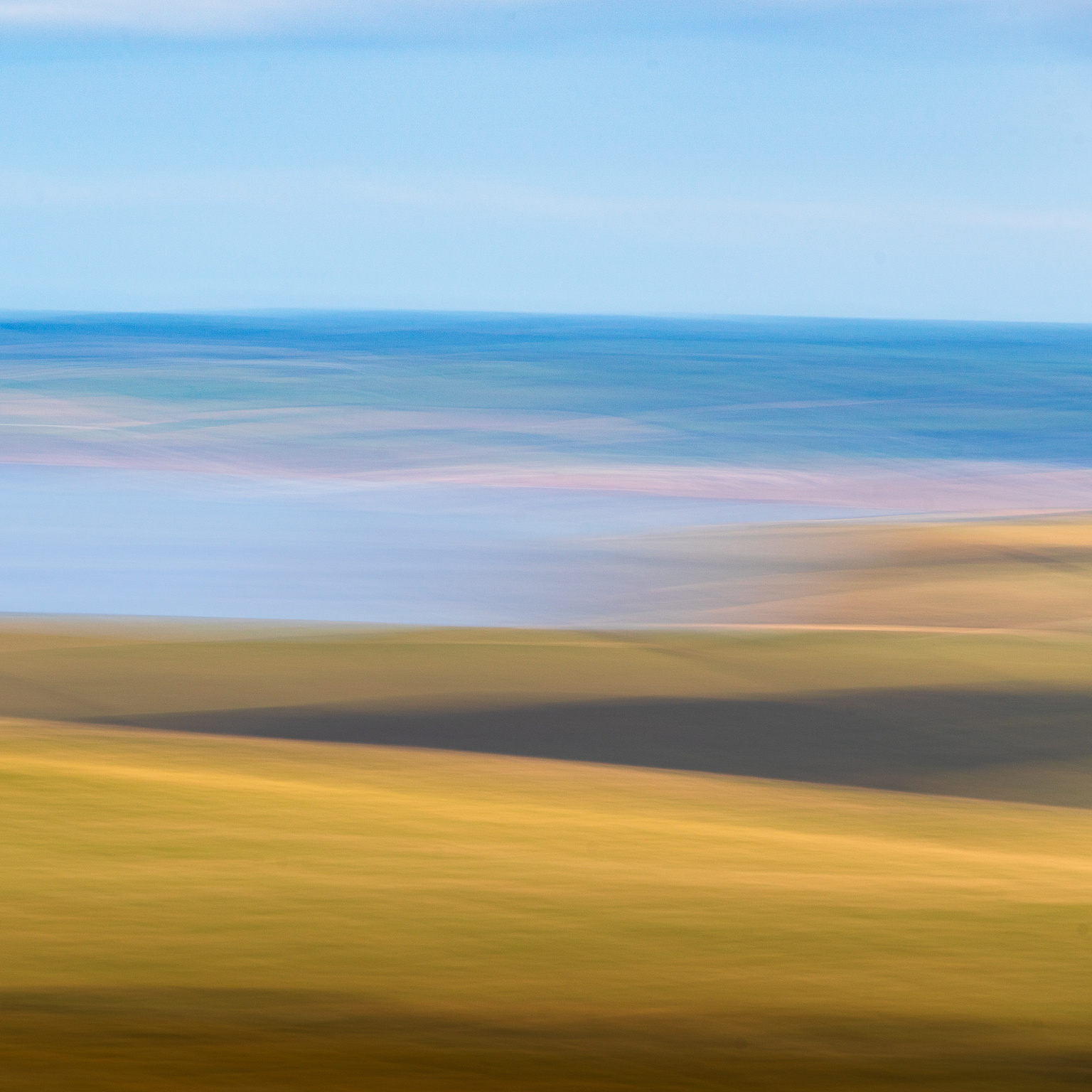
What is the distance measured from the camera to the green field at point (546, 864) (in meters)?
3.54

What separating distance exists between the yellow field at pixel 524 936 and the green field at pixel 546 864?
1 centimetres

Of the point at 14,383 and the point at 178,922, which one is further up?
the point at 14,383

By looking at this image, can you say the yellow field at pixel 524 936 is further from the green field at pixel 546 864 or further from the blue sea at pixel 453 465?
the blue sea at pixel 453 465

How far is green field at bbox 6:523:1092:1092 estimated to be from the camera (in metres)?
3.54

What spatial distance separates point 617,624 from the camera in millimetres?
11820

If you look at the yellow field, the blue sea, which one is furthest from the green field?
the blue sea

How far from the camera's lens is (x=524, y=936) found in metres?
4.33

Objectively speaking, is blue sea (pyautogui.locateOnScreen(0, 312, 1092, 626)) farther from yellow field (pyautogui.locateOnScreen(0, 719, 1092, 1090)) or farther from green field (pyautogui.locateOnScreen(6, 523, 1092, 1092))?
yellow field (pyautogui.locateOnScreen(0, 719, 1092, 1090))

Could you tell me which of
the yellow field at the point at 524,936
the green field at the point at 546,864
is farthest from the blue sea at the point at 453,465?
the yellow field at the point at 524,936

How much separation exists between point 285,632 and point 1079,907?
679 cm

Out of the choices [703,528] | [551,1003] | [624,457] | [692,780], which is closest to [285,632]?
[692,780]

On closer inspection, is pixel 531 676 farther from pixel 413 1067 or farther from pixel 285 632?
pixel 413 1067

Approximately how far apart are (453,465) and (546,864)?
81.8ft

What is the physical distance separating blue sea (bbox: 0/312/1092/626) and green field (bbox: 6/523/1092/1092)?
12.3 feet
